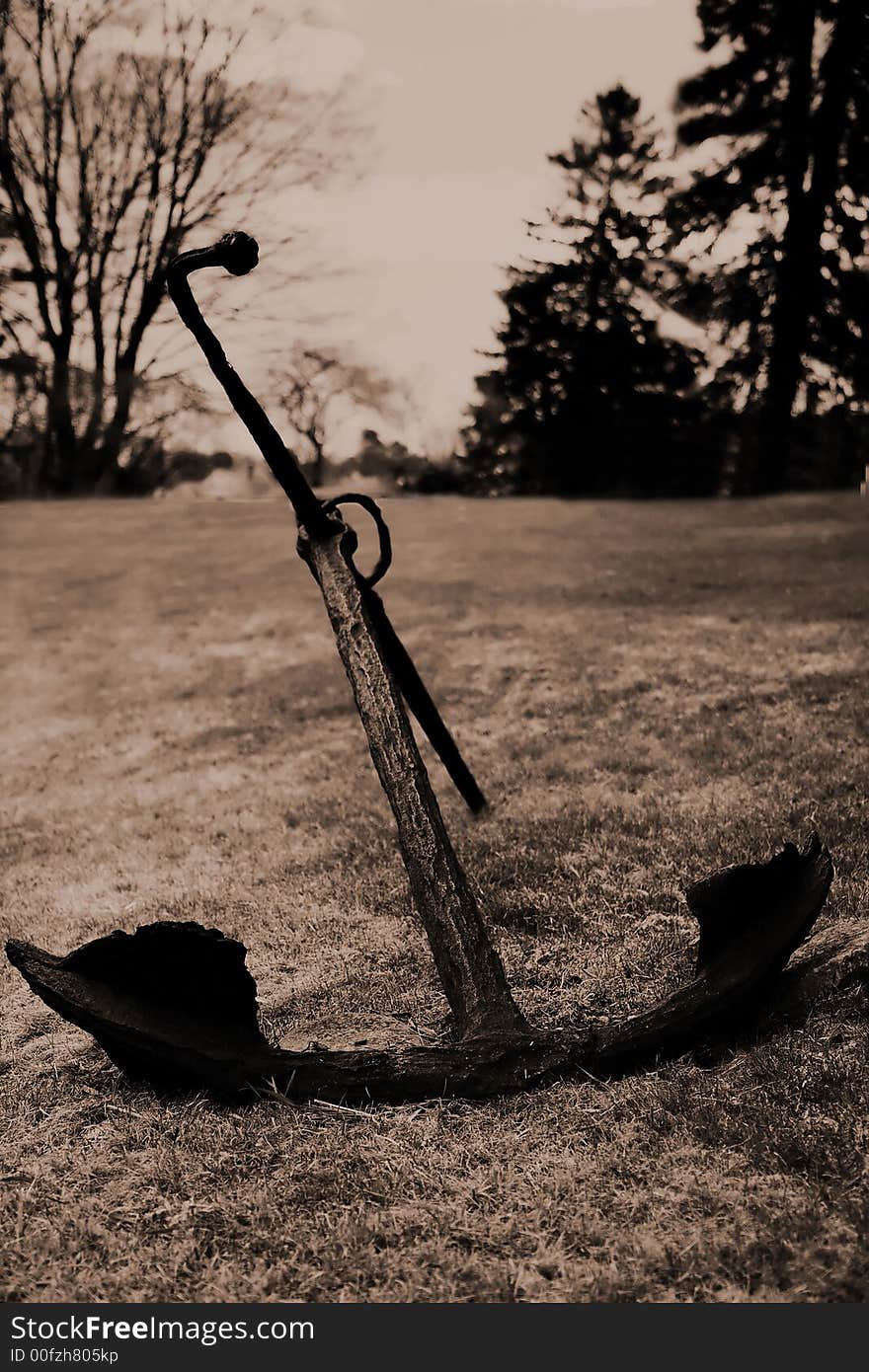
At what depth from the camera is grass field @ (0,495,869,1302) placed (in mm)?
1913

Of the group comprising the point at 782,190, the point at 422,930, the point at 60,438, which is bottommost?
the point at 422,930

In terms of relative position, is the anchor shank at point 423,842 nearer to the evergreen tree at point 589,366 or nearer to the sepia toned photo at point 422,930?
the sepia toned photo at point 422,930

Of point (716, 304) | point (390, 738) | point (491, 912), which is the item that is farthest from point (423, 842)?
point (716, 304)

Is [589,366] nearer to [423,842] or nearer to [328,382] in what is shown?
[328,382]

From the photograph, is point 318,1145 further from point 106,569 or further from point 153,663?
point 106,569

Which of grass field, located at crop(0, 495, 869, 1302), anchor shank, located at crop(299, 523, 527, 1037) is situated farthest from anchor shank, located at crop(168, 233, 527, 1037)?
grass field, located at crop(0, 495, 869, 1302)

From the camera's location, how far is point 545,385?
25609mm

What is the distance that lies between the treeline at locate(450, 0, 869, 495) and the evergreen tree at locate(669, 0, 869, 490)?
0.11 ft

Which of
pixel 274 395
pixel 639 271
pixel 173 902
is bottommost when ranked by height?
pixel 173 902

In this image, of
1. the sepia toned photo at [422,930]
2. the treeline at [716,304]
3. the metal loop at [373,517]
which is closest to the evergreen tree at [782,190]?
the treeline at [716,304]

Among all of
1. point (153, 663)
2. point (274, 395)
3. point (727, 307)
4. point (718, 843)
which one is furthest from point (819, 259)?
point (718, 843)

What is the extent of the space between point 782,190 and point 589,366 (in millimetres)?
7426

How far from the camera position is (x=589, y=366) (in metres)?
25.2

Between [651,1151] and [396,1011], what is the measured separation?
93cm
